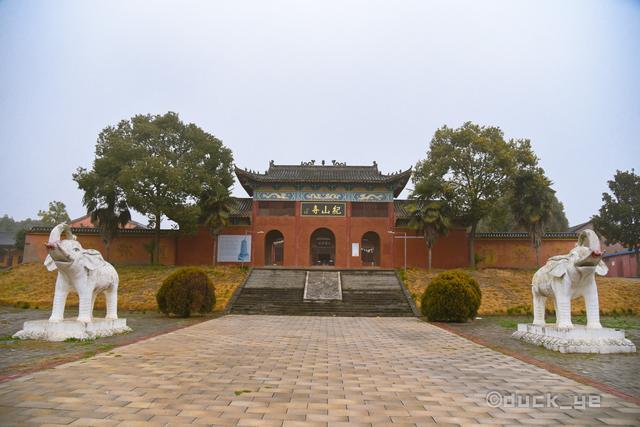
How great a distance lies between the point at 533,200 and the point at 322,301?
14.1 m

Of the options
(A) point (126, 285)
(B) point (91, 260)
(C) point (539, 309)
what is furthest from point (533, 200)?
(B) point (91, 260)

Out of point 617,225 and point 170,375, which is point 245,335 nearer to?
point 170,375

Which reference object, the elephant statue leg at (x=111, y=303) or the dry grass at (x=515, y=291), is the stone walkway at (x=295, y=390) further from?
the dry grass at (x=515, y=291)

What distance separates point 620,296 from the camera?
64.3 feet

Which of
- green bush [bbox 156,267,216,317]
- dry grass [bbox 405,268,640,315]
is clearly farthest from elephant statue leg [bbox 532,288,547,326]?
green bush [bbox 156,267,216,317]

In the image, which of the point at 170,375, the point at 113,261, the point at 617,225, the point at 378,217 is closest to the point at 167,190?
the point at 113,261

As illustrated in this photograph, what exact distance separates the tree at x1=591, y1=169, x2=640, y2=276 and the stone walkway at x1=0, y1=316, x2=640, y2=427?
2740 cm

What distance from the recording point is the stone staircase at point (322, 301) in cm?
1861

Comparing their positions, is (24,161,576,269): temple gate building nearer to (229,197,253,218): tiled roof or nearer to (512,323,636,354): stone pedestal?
(229,197,253,218): tiled roof

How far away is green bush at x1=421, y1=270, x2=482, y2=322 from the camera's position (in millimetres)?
14586

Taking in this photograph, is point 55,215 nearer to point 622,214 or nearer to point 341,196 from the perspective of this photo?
point 341,196

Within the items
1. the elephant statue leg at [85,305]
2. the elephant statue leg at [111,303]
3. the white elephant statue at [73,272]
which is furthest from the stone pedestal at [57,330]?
the elephant statue leg at [111,303]

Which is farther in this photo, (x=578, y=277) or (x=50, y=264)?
(x=50, y=264)

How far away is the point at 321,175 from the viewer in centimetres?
3177
